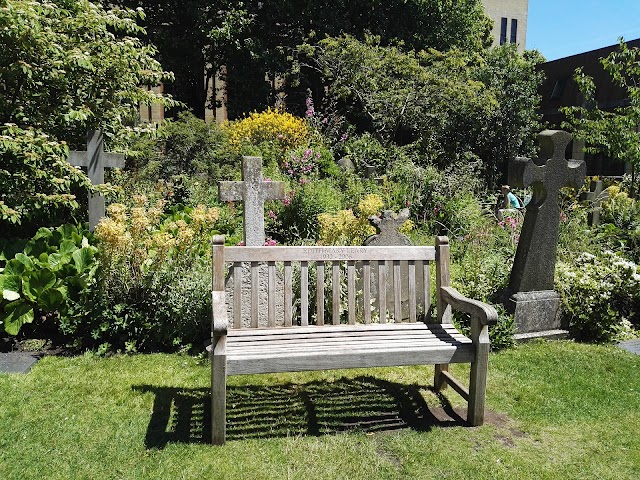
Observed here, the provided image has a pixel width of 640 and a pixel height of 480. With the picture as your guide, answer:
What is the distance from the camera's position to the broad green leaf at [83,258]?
16.2ft

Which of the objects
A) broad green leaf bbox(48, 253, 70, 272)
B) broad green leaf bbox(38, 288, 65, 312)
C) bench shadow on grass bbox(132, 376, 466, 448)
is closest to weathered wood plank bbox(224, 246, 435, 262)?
bench shadow on grass bbox(132, 376, 466, 448)

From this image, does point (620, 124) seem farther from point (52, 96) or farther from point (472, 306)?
point (52, 96)

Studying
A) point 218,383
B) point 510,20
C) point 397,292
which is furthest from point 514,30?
point 218,383

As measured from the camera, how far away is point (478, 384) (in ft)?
11.8

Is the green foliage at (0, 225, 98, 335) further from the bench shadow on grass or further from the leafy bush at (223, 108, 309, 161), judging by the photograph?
the leafy bush at (223, 108, 309, 161)

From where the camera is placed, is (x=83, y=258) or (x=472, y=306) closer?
(x=472, y=306)

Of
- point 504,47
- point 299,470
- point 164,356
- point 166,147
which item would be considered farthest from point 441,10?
point 299,470

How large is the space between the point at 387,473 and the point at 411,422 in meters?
0.71

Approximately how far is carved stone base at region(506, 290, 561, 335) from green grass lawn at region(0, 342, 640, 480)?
711 mm

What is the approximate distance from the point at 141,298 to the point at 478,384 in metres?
2.96

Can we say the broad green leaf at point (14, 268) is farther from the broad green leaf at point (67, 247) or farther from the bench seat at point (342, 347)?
the bench seat at point (342, 347)

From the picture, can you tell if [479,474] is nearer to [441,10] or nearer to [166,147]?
[166,147]

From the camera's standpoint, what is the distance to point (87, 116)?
19.2 ft

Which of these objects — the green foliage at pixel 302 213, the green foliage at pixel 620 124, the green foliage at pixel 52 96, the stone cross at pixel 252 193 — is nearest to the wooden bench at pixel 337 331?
the stone cross at pixel 252 193
